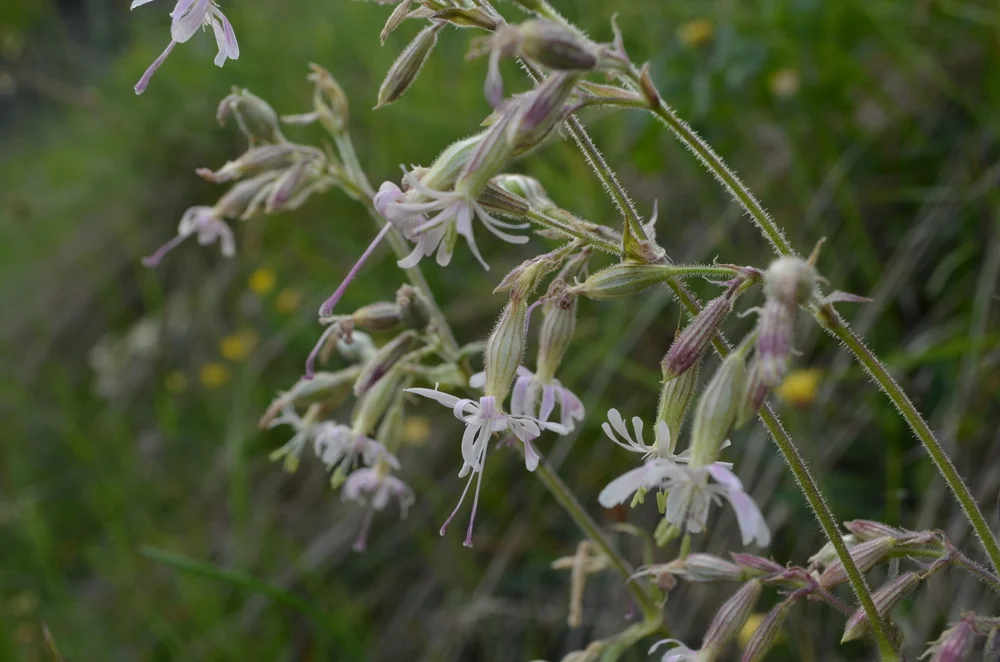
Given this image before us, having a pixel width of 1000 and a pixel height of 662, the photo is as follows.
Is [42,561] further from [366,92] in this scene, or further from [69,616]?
[366,92]

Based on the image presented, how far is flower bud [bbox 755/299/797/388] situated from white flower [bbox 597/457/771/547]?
0.11 m

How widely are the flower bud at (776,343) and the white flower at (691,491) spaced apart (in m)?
0.11

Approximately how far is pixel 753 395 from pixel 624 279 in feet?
0.66

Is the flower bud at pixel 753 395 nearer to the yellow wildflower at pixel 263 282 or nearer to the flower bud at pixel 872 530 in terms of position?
the flower bud at pixel 872 530

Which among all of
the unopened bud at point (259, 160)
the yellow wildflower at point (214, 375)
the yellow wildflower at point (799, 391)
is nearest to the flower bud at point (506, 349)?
the unopened bud at point (259, 160)

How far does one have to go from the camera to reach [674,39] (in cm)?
281

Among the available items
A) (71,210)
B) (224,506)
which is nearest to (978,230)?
(224,506)

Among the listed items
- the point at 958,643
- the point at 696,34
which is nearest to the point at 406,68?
the point at 958,643

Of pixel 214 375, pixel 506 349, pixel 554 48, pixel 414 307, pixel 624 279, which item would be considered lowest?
pixel 214 375

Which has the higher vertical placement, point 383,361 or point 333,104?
point 333,104

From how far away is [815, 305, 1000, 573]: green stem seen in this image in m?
0.97

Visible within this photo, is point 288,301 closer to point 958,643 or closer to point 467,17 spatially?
point 467,17

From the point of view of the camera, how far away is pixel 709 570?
46.0 inches

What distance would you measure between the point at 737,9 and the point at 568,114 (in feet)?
6.55
